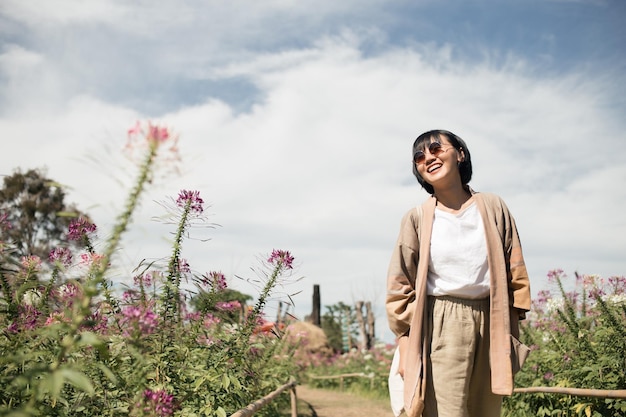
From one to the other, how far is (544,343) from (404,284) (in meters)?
3.73

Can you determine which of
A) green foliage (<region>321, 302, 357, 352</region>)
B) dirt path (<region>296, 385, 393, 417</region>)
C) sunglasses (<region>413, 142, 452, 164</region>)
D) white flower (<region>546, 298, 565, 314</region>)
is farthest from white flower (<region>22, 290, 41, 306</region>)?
green foliage (<region>321, 302, 357, 352</region>)

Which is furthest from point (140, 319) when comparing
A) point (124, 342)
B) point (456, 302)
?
point (456, 302)

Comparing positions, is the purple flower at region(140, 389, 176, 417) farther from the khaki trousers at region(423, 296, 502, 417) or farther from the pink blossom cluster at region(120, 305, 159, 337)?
the khaki trousers at region(423, 296, 502, 417)

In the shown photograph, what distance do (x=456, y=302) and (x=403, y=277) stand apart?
278 mm

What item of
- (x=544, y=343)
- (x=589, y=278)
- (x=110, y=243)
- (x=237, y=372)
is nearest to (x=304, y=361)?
(x=544, y=343)

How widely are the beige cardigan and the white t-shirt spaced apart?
4 cm

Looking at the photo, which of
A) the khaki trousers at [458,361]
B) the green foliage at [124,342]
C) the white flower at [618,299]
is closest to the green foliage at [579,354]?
the white flower at [618,299]

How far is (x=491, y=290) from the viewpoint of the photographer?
103 inches

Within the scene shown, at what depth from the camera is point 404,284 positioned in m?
2.80

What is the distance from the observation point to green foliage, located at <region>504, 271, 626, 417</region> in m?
4.28

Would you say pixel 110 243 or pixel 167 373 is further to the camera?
pixel 167 373

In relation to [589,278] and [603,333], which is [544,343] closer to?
[589,278]

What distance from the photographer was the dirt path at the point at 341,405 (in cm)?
732

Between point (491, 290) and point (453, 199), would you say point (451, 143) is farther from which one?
point (491, 290)
